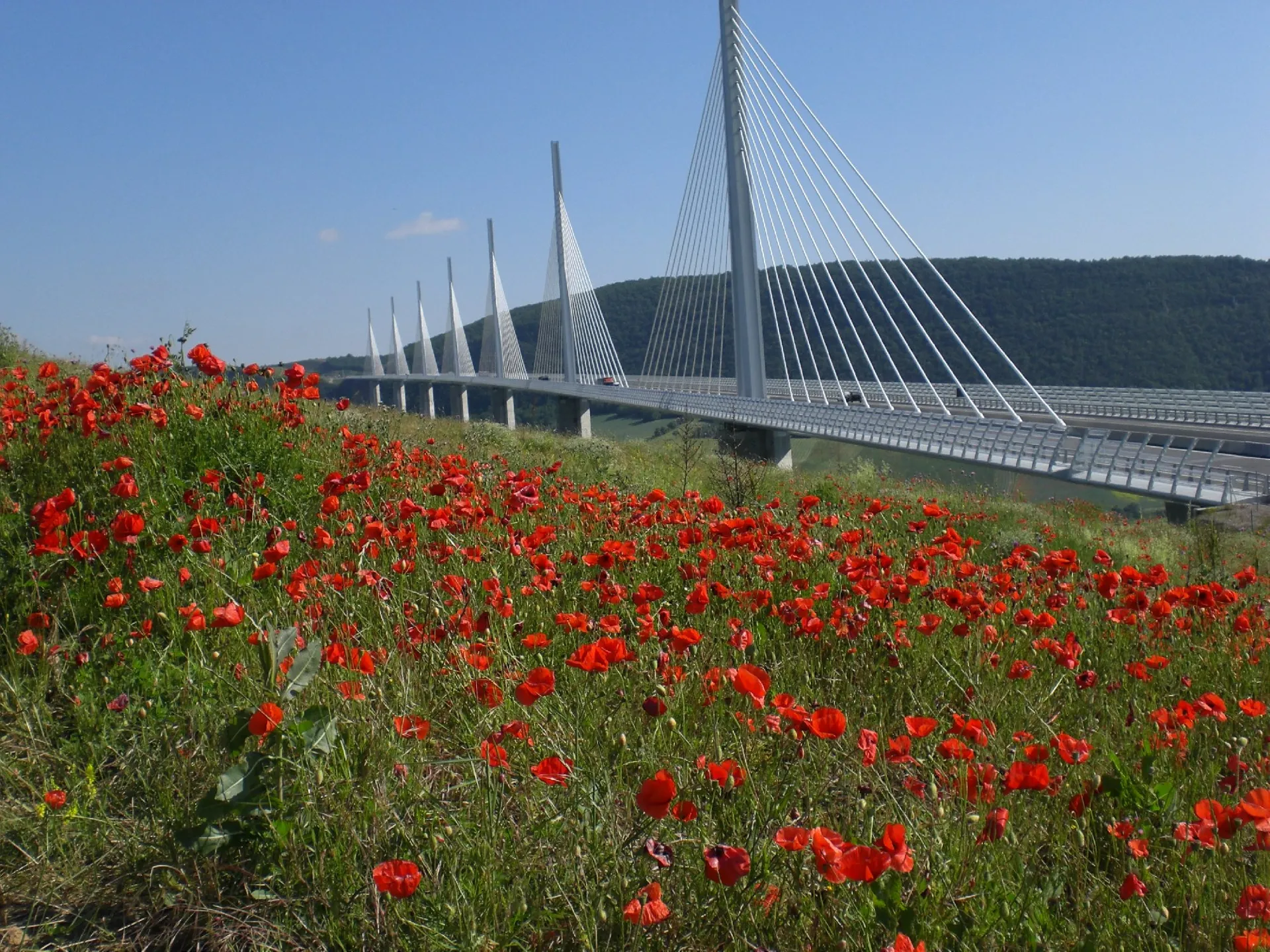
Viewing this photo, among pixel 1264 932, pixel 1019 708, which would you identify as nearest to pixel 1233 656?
pixel 1019 708

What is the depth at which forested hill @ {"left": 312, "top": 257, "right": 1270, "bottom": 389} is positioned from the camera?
138 feet

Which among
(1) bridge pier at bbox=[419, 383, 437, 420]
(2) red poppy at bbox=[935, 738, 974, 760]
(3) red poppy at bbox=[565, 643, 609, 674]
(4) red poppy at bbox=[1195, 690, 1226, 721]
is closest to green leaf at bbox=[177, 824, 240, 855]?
(3) red poppy at bbox=[565, 643, 609, 674]

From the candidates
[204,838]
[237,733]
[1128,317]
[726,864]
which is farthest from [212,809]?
[1128,317]

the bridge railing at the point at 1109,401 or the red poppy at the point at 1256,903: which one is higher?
the red poppy at the point at 1256,903

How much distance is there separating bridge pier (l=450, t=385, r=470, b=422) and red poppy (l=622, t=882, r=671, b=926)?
201ft

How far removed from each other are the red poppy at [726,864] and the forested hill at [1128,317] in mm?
39804

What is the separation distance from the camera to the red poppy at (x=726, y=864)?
1.19 meters

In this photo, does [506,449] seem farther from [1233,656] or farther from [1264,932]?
[1264,932]

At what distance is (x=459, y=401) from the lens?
64.6 metres

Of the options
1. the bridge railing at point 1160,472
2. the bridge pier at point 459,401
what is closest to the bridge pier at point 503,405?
the bridge pier at point 459,401

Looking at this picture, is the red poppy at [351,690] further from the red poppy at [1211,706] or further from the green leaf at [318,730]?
the red poppy at [1211,706]

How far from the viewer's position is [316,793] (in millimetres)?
1704

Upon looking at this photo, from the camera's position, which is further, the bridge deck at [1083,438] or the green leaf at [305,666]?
the bridge deck at [1083,438]

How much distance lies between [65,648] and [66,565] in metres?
0.49
